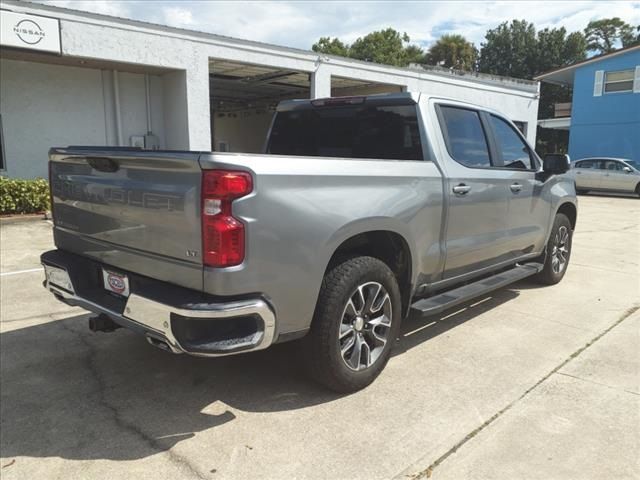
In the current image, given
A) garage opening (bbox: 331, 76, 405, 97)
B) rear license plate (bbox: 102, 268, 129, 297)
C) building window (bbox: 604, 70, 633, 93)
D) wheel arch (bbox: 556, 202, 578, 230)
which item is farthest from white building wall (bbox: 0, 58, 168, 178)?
building window (bbox: 604, 70, 633, 93)

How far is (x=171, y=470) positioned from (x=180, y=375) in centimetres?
114

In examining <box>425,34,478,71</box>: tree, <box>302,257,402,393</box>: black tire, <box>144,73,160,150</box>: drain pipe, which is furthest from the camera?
<box>425,34,478,71</box>: tree

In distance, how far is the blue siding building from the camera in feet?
85.8

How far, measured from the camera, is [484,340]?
175 inches

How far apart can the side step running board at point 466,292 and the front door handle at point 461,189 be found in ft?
2.65

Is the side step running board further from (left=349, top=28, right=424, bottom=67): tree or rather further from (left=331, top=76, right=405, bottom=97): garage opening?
(left=349, top=28, right=424, bottom=67): tree

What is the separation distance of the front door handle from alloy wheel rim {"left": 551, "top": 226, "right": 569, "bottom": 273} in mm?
2354

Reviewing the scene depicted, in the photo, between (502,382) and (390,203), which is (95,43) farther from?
(502,382)

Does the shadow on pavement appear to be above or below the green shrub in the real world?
below

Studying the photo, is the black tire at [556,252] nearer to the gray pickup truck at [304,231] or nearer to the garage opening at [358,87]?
the gray pickup truck at [304,231]

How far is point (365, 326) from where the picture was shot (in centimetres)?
347

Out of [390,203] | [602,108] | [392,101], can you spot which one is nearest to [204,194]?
[390,203]

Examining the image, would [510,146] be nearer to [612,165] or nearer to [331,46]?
[612,165]

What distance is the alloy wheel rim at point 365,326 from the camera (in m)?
3.36
